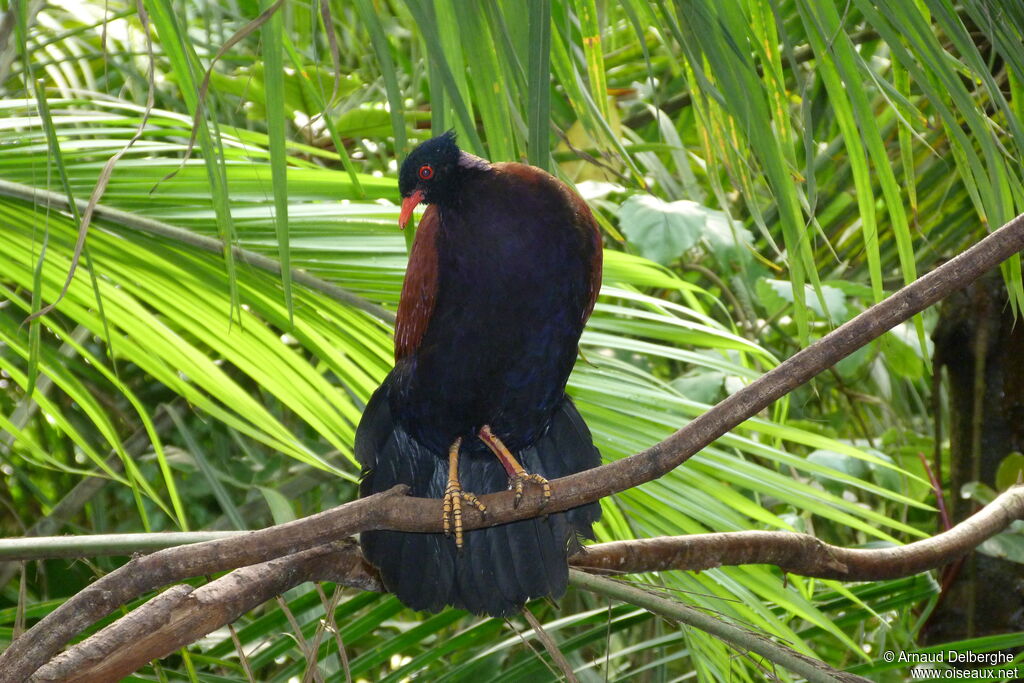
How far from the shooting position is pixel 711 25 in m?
1.16

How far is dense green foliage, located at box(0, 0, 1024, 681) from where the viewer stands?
1.15 m

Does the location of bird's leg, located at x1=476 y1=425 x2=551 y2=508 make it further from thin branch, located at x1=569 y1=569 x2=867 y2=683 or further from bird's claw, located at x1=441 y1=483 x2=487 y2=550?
thin branch, located at x1=569 y1=569 x2=867 y2=683

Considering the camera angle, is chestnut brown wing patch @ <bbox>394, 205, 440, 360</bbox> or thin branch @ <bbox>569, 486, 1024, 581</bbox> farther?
chestnut brown wing patch @ <bbox>394, 205, 440, 360</bbox>

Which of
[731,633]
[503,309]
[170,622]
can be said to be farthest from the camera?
[503,309]

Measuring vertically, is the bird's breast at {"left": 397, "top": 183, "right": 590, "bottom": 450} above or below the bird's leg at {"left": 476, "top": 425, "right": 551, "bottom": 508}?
above

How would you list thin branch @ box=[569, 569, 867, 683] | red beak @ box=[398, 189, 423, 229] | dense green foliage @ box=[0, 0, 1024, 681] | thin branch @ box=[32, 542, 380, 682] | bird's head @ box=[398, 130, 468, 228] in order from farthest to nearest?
bird's head @ box=[398, 130, 468, 228]
red beak @ box=[398, 189, 423, 229]
thin branch @ box=[569, 569, 867, 683]
thin branch @ box=[32, 542, 380, 682]
dense green foliage @ box=[0, 0, 1024, 681]

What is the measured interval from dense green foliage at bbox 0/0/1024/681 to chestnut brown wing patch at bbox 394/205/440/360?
8 centimetres

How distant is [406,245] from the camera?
6.22 ft

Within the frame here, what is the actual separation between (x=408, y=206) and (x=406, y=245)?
0.29 feet

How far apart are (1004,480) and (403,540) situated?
1.80 metres
